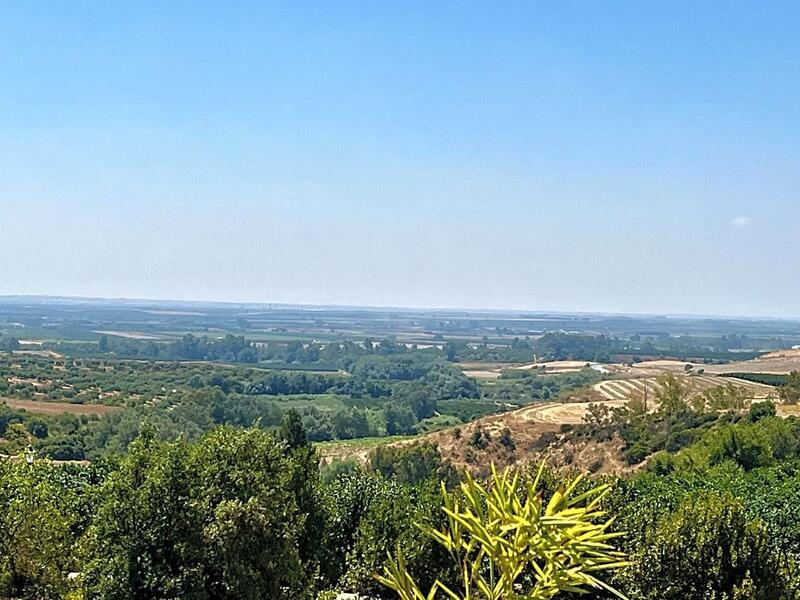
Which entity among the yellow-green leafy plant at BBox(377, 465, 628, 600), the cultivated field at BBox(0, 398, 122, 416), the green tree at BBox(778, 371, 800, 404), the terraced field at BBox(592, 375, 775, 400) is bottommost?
the cultivated field at BBox(0, 398, 122, 416)

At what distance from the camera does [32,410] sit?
3720 inches

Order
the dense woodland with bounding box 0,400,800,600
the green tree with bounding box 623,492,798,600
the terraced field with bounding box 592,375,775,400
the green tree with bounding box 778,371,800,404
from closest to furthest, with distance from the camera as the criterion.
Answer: the dense woodland with bounding box 0,400,800,600
the green tree with bounding box 623,492,798,600
the green tree with bounding box 778,371,800,404
the terraced field with bounding box 592,375,775,400

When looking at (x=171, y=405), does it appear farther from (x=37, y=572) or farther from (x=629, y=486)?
(x=37, y=572)

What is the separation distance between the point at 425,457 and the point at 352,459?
10.0 meters

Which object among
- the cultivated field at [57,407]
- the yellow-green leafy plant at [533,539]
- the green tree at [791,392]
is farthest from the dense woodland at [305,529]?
the cultivated field at [57,407]

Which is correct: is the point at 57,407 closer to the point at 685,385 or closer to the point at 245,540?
the point at 685,385

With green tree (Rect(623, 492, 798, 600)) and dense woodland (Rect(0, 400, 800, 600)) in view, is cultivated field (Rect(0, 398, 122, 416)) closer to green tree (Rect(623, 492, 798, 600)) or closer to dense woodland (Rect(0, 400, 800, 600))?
dense woodland (Rect(0, 400, 800, 600))

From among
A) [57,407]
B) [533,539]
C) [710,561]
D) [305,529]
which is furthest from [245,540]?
[57,407]

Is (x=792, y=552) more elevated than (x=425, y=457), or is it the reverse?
(x=792, y=552)

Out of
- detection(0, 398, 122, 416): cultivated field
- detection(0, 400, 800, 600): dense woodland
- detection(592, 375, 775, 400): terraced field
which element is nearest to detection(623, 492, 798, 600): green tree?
detection(0, 400, 800, 600): dense woodland

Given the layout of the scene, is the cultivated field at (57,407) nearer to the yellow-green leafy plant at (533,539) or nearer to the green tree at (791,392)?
the green tree at (791,392)

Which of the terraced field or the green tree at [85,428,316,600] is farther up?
the green tree at [85,428,316,600]

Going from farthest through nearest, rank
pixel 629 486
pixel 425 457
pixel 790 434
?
pixel 425 457 < pixel 790 434 < pixel 629 486

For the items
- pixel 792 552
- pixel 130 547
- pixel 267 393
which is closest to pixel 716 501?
pixel 792 552
